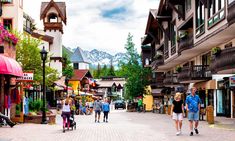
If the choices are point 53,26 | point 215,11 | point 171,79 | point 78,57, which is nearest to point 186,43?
point 215,11

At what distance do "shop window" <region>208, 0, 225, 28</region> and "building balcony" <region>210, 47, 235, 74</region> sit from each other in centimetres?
255

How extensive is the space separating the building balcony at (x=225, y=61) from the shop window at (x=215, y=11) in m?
2.55

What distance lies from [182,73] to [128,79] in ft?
96.8

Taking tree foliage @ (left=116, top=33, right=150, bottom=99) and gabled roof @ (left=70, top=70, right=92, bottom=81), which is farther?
gabled roof @ (left=70, top=70, right=92, bottom=81)

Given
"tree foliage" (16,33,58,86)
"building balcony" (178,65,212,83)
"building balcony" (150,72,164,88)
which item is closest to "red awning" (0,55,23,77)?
"tree foliage" (16,33,58,86)

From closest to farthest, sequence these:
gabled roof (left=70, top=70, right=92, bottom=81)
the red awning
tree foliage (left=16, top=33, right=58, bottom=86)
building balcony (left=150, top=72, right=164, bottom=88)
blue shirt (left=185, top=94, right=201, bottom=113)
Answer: blue shirt (left=185, top=94, right=201, bottom=113)
the red awning
tree foliage (left=16, top=33, right=58, bottom=86)
building balcony (left=150, top=72, right=164, bottom=88)
gabled roof (left=70, top=70, right=92, bottom=81)

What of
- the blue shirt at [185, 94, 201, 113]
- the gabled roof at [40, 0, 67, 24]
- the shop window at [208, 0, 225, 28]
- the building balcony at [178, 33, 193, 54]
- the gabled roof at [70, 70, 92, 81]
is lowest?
the blue shirt at [185, 94, 201, 113]

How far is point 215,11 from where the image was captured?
31781mm

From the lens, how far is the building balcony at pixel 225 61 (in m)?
25.9

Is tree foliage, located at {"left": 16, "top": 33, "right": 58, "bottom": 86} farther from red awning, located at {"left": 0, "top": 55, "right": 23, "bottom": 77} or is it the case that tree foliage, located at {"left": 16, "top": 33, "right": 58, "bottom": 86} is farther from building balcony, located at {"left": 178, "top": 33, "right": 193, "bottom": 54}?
red awning, located at {"left": 0, "top": 55, "right": 23, "bottom": 77}

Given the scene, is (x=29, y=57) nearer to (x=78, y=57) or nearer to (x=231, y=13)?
(x=231, y=13)

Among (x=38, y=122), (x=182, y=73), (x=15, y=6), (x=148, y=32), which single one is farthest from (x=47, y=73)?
(x=148, y=32)

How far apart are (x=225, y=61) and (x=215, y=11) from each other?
6033mm

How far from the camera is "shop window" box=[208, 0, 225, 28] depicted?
2937 cm
